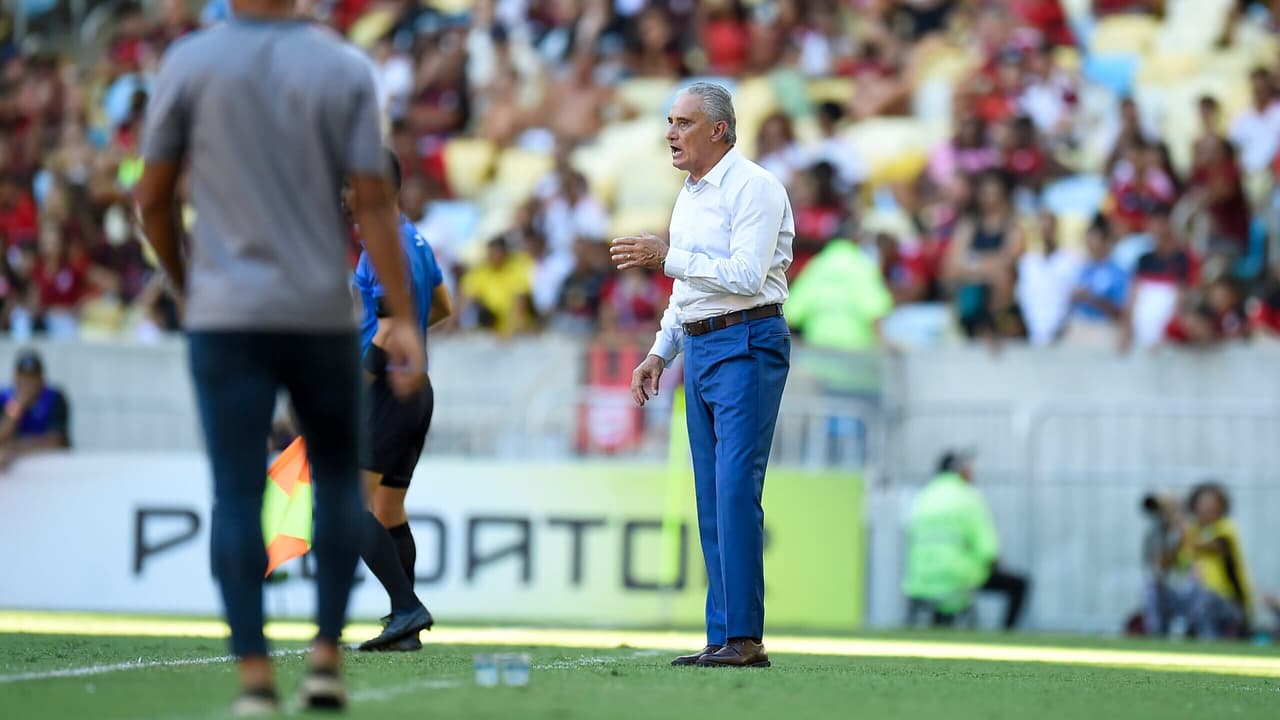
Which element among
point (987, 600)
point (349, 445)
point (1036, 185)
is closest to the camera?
point (349, 445)

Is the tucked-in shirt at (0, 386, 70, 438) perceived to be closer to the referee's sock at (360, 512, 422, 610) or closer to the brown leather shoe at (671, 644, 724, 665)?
the referee's sock at (360, 512, 422, 610)

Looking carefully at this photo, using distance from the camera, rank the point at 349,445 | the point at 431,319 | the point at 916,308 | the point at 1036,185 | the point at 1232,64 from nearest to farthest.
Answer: the point at 349,445
the point at 431,319
the point at 916,308
the point at 1036,185
the point at 1232,64

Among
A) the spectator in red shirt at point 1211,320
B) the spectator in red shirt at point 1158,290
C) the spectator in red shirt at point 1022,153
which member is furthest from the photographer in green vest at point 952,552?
the spectator in red shirt at point 1022,153

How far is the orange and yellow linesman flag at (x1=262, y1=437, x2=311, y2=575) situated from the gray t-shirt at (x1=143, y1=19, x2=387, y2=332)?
3514 mm

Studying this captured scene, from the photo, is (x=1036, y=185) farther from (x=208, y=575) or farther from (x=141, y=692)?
(x=141, y=692)

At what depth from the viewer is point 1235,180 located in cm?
1675

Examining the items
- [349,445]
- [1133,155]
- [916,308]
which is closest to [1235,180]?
[1133,155]

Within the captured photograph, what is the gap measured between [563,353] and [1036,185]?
4681mm

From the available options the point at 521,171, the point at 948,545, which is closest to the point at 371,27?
the point at 521,171

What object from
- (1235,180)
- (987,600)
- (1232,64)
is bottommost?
(987,600)

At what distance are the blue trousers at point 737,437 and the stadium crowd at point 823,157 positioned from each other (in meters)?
7.44

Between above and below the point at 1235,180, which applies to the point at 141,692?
below

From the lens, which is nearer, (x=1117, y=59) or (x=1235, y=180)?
(x=1235, y=180)

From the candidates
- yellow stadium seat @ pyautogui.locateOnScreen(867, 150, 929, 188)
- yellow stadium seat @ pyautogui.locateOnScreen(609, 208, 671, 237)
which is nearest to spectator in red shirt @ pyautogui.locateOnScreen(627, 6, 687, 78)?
yellow stadium seat @ pyautogui.locateOnScreen(609, 208, 671, 237)
